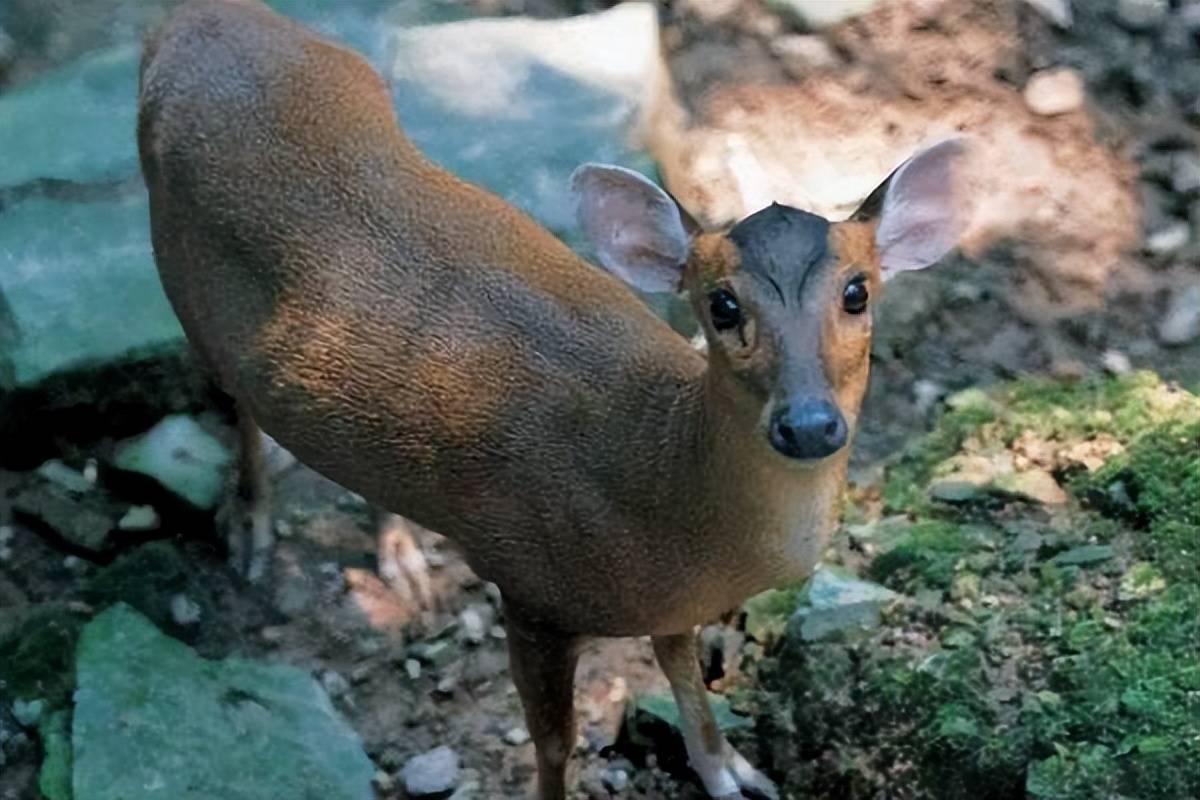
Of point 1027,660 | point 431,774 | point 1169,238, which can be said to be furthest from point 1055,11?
point 431,774

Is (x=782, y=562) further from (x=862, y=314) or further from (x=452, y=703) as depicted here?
(x=452, y=703)

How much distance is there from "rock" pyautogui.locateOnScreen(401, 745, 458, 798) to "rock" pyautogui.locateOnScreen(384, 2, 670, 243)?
1.43 m

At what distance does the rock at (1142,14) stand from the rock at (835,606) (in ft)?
7.77

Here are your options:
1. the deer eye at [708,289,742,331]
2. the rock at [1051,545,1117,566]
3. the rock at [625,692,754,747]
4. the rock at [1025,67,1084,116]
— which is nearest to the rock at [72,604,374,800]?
the rock at [625,692,754,747]

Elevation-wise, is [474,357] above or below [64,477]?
above

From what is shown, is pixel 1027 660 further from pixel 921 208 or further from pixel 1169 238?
pixel 1169 238

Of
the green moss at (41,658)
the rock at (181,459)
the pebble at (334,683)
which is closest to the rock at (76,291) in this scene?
the rock at (181,459)

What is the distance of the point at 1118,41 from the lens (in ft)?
18.0

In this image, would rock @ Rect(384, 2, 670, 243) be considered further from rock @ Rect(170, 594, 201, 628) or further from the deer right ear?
the deer right ear

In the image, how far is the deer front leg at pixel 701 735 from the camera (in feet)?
12.1

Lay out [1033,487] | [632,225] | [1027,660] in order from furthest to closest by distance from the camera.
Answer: [1033,487] → [1027,660] → [632,225]

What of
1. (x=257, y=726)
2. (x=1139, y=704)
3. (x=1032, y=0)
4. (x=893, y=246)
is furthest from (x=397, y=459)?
(x=1032, y=0)

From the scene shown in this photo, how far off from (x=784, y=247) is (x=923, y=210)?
15.7 inches

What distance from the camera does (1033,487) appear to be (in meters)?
4.28
